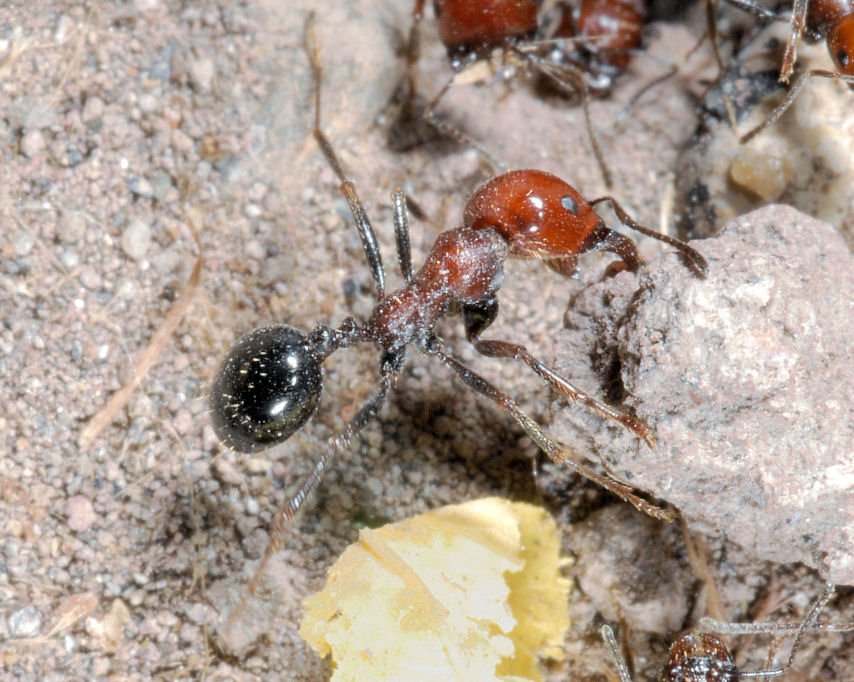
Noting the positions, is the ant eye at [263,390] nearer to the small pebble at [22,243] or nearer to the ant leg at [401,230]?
the ant leg at [401,230]

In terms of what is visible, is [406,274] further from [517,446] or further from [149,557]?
[149,557]

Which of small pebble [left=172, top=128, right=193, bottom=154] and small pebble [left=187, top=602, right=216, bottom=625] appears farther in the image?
small pebble [left=172, top=128, right=193, bottom=154]

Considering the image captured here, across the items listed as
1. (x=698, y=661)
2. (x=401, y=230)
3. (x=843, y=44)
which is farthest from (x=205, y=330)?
(x=843, y=44)

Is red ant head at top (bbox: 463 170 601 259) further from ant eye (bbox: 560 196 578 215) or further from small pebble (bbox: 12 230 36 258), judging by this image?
small pebble (bbox: 12 230 36 258)

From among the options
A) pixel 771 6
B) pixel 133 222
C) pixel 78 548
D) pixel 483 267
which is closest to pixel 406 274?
pixel 483 267

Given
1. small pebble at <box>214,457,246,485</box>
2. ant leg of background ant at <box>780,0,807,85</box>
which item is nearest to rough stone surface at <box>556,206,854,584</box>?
ant leg of background ant at <box>780,0,807,85</box>

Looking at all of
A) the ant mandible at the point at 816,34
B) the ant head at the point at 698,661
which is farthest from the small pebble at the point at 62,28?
the ant head at the point at 698,661
